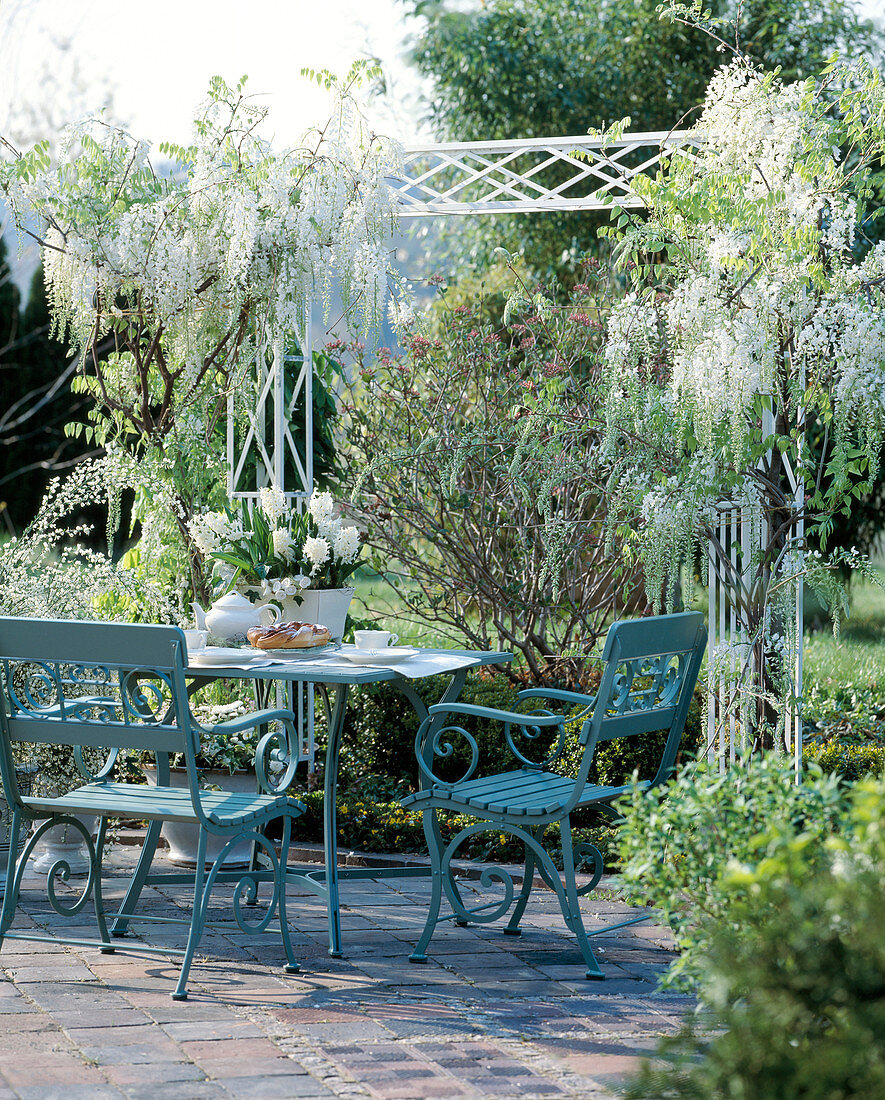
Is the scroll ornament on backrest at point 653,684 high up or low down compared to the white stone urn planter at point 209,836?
up

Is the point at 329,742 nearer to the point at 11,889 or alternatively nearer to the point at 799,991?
the point at 11,889

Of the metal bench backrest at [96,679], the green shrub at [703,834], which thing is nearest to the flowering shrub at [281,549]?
the metal bench backrest at [96,679]

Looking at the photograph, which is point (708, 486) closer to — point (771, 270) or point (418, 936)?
point (771, 270)

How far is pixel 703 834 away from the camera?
252cm

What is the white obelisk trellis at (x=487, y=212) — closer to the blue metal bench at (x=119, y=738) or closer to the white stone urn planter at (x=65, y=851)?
the white stone urn planter at (x=65, y=851)

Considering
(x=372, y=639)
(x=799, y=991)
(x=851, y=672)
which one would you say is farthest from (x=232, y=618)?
(x=851, y=672)

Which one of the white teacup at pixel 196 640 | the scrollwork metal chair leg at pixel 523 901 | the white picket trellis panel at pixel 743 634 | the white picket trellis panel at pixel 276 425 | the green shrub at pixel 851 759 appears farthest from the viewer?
the white picket trellis panel at pixel 276 425

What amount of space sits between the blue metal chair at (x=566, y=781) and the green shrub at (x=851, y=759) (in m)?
1.68

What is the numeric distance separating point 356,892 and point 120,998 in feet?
4.58

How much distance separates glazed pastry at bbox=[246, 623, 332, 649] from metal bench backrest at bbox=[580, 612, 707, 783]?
99 centimetres

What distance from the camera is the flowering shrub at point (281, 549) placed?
4.75 metres

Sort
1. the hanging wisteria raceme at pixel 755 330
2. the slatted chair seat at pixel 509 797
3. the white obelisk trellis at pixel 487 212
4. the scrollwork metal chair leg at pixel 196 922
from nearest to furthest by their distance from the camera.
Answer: the scrollwork metal chair leg at pixel 196 922 < the slatted chair seat at pixel 509 797 < the hanging wisteria raceme at pixel 755 330 < the white obelisk trellis at pixel 487 212

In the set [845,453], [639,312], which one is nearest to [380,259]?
[639,312]

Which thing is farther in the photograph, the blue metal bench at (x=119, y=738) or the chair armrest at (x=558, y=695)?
the chair armrest at (x=558, y=695)
